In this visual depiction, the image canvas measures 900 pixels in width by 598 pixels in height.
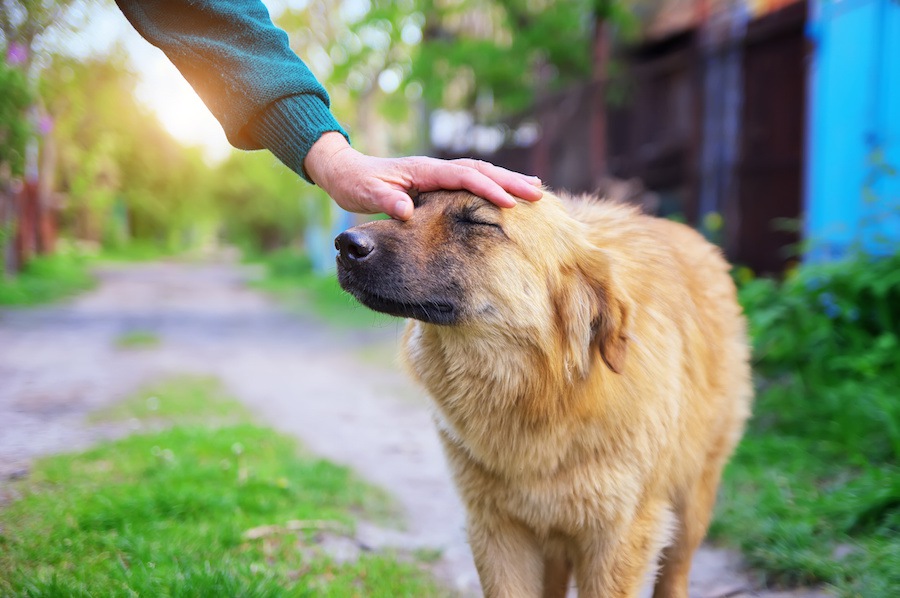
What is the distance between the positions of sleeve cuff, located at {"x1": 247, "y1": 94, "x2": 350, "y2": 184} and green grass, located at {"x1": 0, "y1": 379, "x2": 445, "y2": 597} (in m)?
1.44

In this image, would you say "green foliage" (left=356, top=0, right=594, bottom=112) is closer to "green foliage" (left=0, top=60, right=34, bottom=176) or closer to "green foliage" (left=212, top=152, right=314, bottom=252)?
"green foliage" (left=0, top=60, right=34, bottom=176)

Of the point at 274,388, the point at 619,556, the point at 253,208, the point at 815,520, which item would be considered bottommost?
the point at 274,388

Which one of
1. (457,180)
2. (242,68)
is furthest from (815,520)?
(242,68)

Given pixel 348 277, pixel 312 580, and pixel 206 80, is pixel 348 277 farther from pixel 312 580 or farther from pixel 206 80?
pixel 312 580

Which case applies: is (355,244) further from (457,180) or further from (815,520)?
(815,520)

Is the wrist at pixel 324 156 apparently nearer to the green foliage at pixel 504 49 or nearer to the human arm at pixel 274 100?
the human arm at pixel 274 100

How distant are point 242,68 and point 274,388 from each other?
437cm

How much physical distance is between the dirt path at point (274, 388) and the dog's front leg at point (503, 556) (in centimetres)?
58

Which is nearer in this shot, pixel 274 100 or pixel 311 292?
pixel 274 100

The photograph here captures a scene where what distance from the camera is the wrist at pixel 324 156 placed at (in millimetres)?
2252

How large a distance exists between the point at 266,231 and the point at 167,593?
36.7 meters

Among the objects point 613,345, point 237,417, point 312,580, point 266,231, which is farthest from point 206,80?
point 266,231

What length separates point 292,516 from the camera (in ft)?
10.4

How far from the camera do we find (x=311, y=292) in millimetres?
14602
